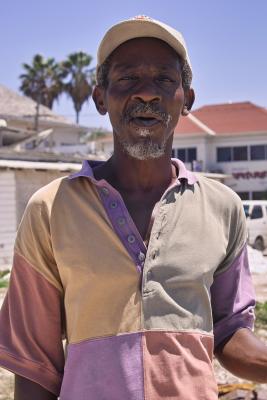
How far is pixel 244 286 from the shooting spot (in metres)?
1.79

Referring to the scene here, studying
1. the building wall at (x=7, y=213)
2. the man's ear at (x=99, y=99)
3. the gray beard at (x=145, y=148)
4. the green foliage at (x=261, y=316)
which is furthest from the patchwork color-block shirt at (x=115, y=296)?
the building wall at (x=7, y=213)

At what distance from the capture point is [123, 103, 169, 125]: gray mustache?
1704 mm

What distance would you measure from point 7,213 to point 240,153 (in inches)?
835

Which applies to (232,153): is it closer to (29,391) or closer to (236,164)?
(236,164)

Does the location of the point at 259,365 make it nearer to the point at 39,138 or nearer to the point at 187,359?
the point at 187,359

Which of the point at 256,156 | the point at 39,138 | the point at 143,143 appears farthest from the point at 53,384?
the point at 256,156

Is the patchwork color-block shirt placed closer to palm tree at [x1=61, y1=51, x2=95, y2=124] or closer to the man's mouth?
the man's mouth

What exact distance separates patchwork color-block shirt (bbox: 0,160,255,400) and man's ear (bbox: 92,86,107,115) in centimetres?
24

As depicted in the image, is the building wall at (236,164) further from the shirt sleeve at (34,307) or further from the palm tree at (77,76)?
the shirt sleeve at (34,307)

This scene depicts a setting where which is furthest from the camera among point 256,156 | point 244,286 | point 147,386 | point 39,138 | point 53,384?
point 256,156

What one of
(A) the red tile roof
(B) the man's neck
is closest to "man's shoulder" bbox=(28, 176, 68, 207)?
(B) the man's neck

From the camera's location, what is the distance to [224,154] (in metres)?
32.4

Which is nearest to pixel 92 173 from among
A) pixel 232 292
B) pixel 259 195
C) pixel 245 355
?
pixel 232 292

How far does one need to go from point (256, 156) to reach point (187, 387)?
30.8m
